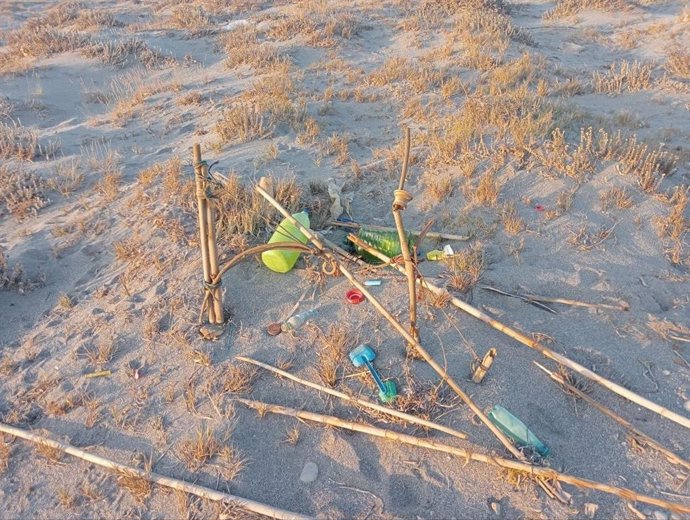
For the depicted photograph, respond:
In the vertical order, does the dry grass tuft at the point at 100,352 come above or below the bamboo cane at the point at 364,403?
below

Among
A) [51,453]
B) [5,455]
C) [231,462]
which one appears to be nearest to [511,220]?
[231,462]

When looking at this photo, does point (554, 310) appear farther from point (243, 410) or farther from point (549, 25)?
point (549, 25)

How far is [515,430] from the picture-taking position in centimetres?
251

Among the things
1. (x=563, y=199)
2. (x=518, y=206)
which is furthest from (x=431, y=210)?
(x=563, y=199)

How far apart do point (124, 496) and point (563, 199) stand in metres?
3.73

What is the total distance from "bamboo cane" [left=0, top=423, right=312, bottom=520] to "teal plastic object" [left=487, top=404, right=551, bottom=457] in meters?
1.04

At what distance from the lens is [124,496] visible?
93.2 inches

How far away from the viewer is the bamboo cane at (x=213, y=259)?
2752 mm

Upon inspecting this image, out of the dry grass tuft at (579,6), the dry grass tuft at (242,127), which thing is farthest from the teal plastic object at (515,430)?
the dry grass tuft at (579,6)

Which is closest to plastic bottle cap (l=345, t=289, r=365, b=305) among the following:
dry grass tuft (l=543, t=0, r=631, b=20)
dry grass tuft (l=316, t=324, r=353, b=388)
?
dry grass tuft (l=316, t=324, r=353, b=388)

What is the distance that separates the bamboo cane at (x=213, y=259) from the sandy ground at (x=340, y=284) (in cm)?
14

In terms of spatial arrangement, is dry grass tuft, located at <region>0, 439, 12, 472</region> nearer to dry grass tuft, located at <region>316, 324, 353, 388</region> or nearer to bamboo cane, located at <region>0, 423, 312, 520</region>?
bamboo cane, located at <region>0, 423, 312, 520</region>

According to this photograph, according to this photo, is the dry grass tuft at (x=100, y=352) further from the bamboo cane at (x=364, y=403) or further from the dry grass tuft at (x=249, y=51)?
the dry grass tuft at (x=249, y=51)

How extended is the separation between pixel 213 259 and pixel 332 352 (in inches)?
33.4
